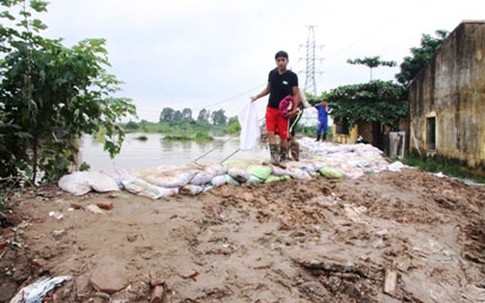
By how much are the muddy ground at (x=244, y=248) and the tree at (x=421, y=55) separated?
13236 mm

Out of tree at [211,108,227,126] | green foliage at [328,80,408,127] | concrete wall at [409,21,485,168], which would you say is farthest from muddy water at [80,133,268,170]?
tree at [211,108,227,126]

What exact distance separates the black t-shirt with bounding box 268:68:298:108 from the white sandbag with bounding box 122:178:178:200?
6.64ft

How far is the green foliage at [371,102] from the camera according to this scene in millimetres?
13164

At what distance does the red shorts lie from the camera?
504cm

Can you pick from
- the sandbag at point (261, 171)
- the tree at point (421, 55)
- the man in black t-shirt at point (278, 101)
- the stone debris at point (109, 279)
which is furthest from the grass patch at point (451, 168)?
the tree at point (421, 55)

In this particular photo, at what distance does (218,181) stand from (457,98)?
592 cm

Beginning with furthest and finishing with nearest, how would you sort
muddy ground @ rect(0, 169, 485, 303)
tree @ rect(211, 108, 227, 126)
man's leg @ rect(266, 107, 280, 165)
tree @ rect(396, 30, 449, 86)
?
tree @ rect(211, 108, 227, 126) < tree @ rect(396, 30, 449, 86) < man's leg @ rect(266, 107, 280, 165) < muddy ground @ rect(0, 169, 485, 303)

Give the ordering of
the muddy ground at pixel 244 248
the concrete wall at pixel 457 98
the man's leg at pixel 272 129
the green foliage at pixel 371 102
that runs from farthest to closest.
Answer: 1. the green foliage at pixel 371 102
2. the concrete wall at pixel 457 98
3. the man's leg at pixel 272 129
4. the muddy ground at pixel 244 248

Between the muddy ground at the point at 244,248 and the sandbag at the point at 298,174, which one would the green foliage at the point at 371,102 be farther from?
the muddy ground at the point at 244,248

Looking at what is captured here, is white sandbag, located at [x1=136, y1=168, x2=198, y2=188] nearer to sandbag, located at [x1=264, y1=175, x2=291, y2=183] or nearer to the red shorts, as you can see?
sandbag, located at [x1=264, y1=175, x2=291, y2=183]

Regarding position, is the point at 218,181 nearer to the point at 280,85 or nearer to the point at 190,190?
the point at 190,190

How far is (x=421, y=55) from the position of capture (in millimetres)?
15539

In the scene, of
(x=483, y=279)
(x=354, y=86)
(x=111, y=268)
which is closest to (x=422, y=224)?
(x=483, y=279)

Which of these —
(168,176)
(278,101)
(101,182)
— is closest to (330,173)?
(278,101)
